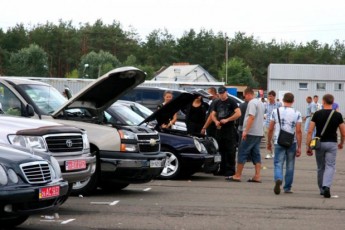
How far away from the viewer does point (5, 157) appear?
7457 mm

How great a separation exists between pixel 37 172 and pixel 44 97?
492cm

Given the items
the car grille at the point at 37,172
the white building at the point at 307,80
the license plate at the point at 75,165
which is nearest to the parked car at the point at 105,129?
the license plate at the point at 75,165

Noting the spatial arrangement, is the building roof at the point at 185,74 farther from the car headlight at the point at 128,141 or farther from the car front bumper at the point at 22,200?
the car front bumper at the point at 22,200

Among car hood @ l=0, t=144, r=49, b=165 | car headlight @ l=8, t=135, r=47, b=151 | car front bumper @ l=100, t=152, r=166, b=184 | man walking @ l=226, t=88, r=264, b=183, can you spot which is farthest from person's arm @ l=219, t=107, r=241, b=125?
car hood @ l=0, t=144, r=49, b=165

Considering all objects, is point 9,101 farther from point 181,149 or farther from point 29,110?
point 181,149

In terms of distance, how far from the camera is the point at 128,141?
455 inches

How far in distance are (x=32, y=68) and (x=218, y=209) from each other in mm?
77024

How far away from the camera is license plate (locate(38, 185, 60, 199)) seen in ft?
24.9

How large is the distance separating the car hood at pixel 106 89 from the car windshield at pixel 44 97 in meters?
0.64

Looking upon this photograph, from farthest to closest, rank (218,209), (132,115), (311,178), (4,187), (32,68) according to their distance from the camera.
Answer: (32,68)
(311,178)
(132,115)
(218,209)
(4,187)

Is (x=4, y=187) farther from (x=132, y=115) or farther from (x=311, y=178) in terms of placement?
(x=311, y=178)

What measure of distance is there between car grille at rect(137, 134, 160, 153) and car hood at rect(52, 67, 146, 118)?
2.80 ft

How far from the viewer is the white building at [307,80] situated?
215ft

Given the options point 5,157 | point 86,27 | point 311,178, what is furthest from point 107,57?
point 5,157
